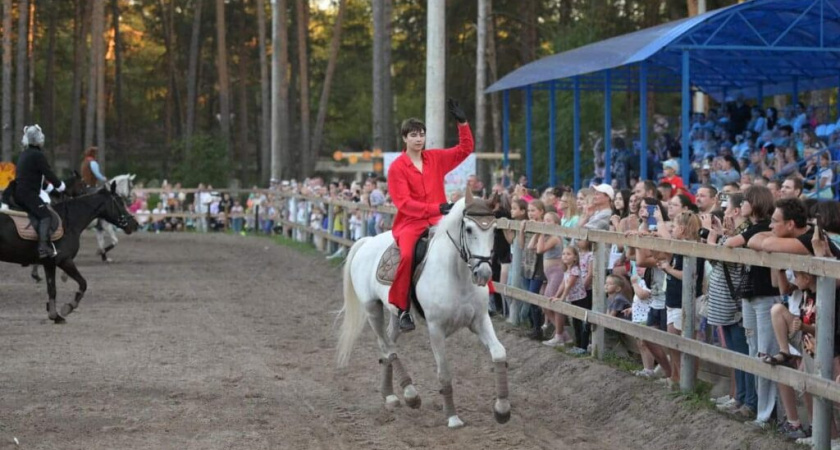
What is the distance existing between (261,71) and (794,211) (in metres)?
46.0

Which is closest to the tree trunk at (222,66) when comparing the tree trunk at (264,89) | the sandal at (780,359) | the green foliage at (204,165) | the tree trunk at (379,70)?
the tree trunk at (264,89)

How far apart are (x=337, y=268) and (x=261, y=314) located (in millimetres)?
6711

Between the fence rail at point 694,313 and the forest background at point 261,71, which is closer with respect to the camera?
the fence rail at point 694,313

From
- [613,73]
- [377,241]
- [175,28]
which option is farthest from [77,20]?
[377,241]

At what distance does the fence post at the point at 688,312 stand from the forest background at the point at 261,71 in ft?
75.5


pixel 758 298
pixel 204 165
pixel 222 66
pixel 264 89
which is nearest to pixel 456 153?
pixel 758 298

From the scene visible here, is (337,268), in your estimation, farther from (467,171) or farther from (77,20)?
(77,20)

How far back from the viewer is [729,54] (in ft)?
73.3

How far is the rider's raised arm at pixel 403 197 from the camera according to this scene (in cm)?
944

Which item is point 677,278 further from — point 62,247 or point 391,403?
point 62,247

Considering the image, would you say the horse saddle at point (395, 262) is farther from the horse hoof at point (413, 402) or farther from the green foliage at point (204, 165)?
the green foliage at point (204, 165)

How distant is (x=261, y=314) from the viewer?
53.8 feet

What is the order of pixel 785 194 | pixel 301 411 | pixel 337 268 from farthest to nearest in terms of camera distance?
1. pixel 337 268
2. pixel 785 194
3. pixel 301 411

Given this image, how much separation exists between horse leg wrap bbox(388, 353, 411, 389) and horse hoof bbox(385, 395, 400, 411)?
0.13m
